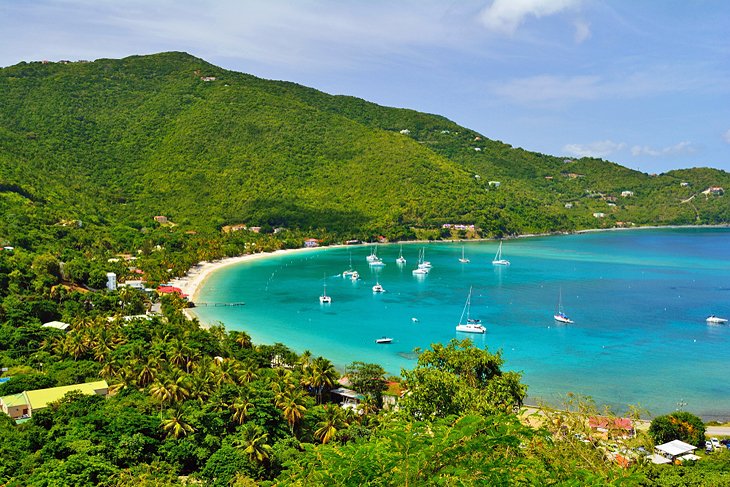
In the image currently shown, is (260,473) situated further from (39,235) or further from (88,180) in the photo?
(88,180)

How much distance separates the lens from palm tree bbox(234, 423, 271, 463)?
2466 cm

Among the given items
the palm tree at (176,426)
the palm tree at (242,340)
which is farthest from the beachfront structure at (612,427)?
the palm tree at (242,340)

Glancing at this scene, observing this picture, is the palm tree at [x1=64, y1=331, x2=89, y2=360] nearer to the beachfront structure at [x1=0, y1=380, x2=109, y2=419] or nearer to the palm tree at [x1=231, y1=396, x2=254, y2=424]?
the beachfront structure at [x1=0, y1=380, x2=109, y2=419]

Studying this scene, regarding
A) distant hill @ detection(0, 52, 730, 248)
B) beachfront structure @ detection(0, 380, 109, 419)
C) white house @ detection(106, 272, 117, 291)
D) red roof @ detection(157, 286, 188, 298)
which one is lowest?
beachfront structure @ detection(0, 380, 109, 419)

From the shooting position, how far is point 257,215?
140 metres

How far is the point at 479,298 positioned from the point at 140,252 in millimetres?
54544

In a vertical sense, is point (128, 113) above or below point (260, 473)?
above

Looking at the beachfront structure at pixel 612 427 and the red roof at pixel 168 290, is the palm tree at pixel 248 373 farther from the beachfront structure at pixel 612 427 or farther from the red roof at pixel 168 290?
the red roof at pixel 168 290

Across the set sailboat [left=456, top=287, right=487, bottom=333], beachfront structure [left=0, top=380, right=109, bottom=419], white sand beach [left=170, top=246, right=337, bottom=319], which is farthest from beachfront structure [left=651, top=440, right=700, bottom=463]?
white sand beach [left=170, top=246, right=337, bottom=319]

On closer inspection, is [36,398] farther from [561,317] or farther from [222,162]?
[222,162]

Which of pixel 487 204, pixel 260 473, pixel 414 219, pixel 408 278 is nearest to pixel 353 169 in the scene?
pixel 414 219

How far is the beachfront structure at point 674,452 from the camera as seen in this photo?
26719 mm

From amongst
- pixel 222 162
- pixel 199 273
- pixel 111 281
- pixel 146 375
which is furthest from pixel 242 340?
pixel 222 162

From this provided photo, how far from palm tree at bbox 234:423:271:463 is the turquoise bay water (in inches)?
726
